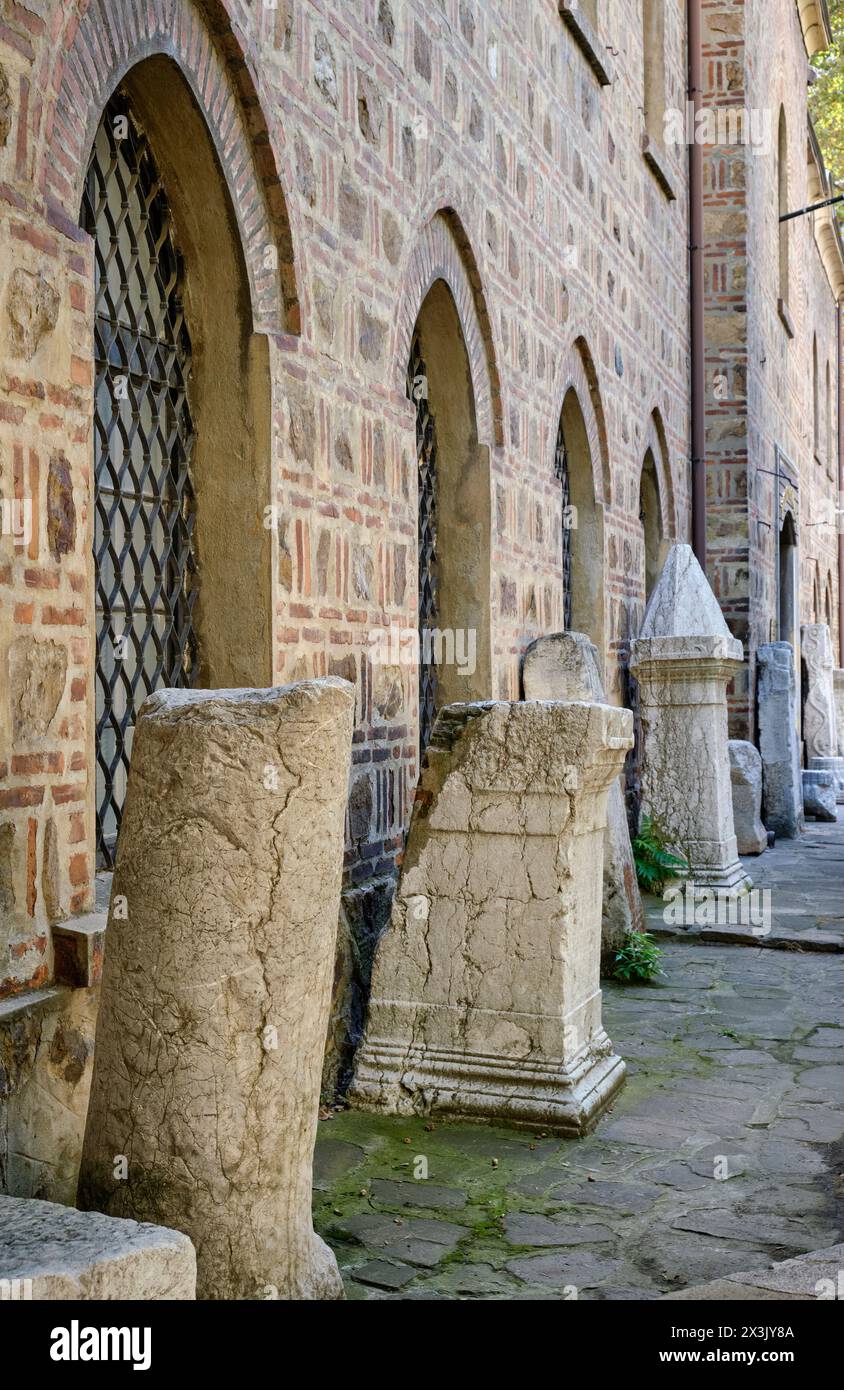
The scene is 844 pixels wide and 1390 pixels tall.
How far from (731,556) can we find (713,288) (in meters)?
2.44

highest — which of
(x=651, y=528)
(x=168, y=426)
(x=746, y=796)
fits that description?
(x=651, y=528)

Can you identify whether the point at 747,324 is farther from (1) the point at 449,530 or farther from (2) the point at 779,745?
(1) the point at 449,530

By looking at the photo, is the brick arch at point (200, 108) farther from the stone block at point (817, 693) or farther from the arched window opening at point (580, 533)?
the stone block at point (817, 693)

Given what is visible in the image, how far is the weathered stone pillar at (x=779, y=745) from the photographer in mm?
11219

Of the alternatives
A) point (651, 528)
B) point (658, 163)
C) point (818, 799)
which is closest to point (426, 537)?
point (651, 528)

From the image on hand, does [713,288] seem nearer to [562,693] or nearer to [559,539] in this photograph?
[559,539]

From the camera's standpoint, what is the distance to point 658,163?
10867 millimetres

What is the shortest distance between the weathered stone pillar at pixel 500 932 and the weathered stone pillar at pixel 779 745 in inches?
281

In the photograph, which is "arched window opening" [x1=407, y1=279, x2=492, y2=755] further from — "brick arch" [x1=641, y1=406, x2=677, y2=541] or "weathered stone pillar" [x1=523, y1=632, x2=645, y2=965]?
"brick arch" [x1=641, y1=406, x2=677, y2=541]

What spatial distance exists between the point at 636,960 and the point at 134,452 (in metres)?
3.19

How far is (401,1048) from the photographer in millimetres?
4309

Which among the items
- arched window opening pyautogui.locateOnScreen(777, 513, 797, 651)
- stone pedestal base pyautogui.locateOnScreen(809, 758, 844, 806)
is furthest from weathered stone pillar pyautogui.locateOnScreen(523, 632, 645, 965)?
arched window opening pyautogui.locateOnScreen(777, 513, 797, 651)
